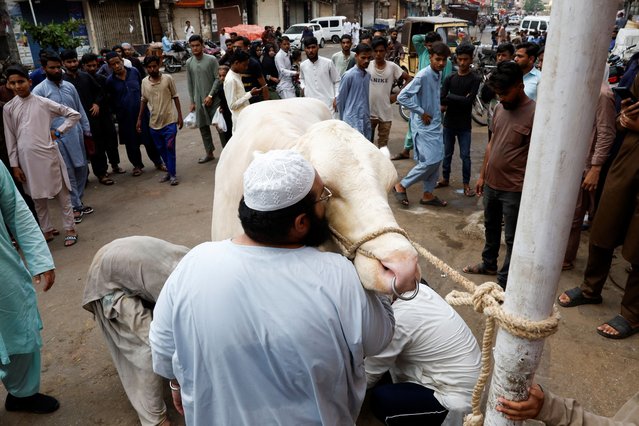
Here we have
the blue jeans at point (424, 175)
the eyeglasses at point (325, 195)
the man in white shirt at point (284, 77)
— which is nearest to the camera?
the eyeglasses at point (325, 195)

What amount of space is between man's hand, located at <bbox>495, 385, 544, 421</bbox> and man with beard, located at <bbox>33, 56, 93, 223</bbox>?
5.51 meters

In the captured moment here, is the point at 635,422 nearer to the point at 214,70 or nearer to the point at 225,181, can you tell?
the point at 225,181

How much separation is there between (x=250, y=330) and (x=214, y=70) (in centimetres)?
681

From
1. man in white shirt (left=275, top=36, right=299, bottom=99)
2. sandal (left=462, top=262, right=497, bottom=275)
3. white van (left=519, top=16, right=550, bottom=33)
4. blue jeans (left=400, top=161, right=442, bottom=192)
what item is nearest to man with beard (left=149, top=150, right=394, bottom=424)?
sandal (left=462, top=262, right=497, bottom=275)

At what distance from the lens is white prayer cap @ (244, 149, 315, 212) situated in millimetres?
1389

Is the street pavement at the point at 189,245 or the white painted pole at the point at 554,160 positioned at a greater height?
the white painted pole at the point at 554,160

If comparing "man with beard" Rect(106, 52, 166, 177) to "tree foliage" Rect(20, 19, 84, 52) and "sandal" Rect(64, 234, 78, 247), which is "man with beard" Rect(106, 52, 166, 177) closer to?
"sandal" Rect(64, 234, 78, 247)

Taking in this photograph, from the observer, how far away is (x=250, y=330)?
1.43 meters

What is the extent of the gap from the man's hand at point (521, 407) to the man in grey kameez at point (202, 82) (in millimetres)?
6837

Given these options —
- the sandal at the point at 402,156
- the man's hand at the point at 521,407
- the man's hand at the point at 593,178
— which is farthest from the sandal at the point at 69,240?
the man's hand at the point at 593,178

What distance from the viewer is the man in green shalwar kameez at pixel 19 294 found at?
2689mm

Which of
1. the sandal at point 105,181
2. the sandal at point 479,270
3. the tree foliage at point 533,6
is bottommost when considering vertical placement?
the sandal at point 479,270

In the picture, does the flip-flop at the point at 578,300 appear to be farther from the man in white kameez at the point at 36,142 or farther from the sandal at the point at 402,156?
the man in white kameez at the point at 36,142

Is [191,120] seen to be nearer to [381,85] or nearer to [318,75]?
[318,75]
